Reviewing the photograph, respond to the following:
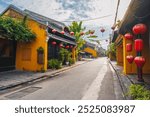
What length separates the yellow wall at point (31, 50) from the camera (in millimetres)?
16173

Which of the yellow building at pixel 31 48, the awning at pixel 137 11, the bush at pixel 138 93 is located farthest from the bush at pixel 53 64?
the bush at pixel 138 93

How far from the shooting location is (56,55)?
2150cm

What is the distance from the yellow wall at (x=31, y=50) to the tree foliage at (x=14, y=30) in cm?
62

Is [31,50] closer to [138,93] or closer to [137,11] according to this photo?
[137,11]

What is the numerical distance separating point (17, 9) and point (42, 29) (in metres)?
2.89

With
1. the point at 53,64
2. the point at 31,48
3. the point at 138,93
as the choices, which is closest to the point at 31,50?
the point at 31,48

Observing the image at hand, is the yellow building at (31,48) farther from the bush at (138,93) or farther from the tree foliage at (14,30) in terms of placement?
the bush at (138,93)

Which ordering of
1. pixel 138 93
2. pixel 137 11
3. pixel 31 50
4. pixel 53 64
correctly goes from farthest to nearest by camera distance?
1. pixel 53 64
2. pixel 31 50
3. pixel 137 11
4. pixel 138 93

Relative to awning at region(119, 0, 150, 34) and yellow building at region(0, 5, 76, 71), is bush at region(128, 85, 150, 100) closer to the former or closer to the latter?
awning at region(119, 0, 150, 34)

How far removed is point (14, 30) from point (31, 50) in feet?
9.40

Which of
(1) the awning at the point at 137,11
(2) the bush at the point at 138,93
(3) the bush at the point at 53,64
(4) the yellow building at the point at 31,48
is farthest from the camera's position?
(3) the bush at the point at 53,64

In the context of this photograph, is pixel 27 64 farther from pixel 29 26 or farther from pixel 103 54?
pixel 103 54

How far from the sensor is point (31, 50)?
16500 millimetres

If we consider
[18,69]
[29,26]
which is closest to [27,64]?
[18,69]
